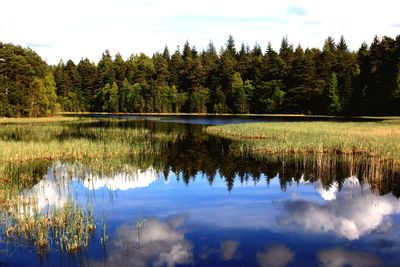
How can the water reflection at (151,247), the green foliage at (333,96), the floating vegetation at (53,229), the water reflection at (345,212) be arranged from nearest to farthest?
the water reflection at (151,247) < the floating vegetation at (53,229) < the water reflection at (345,212) < the green foliage at (333,96)

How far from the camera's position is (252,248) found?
1280 centimetres

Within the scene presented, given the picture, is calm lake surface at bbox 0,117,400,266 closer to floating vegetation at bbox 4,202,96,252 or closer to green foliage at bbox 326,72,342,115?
floating vegetation at bbox 4,202,96,252

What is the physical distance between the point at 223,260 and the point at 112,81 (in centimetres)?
13797

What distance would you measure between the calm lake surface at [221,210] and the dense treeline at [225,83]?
60.5 m

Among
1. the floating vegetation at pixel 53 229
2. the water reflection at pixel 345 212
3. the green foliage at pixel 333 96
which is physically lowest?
the water reflection at pixel 345 212

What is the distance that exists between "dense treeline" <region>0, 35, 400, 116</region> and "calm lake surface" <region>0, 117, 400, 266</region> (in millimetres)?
60518

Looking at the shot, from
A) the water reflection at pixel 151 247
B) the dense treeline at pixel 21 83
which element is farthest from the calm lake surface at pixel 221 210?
the dense treeline at pixel 21 83

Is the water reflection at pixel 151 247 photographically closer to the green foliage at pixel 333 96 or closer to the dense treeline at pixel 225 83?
the dense treeline at pixel 225 83

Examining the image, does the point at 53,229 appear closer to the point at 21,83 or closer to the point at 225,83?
the point at 21,83

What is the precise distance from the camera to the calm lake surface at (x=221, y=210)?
39.8 feet

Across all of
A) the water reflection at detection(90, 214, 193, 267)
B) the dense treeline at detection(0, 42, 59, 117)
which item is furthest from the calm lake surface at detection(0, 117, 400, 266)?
the dense treeline at detection(0, 42, 59, 117)

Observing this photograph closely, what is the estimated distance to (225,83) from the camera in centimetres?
12988

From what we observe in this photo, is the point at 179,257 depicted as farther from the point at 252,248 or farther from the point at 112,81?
the point at 112,81

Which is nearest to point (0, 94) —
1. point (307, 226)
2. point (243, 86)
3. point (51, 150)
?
point (51, 150)
